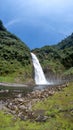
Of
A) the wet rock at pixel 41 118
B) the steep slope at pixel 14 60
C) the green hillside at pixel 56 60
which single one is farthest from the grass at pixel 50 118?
the green hillside at pixel 56 60

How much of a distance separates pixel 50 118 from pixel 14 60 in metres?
81.8

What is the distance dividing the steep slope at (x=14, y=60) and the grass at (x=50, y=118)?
60.7 metres

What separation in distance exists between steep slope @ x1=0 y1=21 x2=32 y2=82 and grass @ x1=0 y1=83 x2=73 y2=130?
199ft

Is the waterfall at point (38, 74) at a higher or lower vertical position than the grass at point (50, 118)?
higher

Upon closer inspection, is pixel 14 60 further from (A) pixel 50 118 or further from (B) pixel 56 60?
(A) pixel 50 118

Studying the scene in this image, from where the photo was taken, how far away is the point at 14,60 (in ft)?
346

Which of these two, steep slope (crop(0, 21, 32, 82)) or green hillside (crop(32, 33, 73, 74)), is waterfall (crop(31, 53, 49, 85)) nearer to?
steep slope (crop(0, 21, 32, 82))

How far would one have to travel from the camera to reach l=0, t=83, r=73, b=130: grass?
73.2 feet

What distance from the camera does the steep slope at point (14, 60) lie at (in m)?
95.9

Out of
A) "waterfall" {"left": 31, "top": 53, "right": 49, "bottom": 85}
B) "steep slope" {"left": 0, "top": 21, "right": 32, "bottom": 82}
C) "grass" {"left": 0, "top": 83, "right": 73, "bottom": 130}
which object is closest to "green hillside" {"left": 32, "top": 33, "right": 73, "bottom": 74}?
"waterfall" {"left": 31, "top": 53, "right": 49, "bottom": 85}

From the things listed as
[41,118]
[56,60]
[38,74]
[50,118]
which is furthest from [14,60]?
[50,118]

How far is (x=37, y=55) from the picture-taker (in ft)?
383

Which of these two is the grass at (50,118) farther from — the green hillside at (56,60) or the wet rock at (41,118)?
the green hillside at (56,60)

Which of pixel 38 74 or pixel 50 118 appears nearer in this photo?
pixel 50 118
